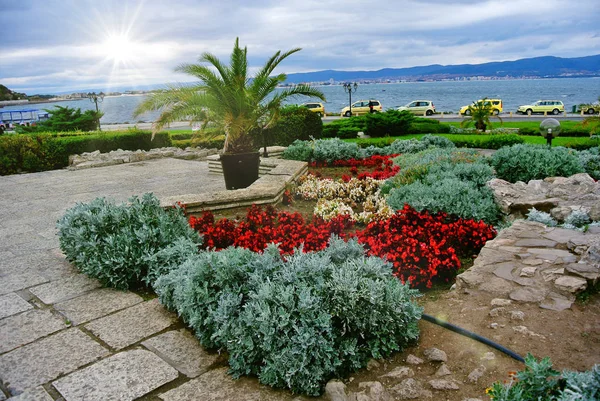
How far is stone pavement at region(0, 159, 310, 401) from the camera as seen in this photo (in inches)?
96.6

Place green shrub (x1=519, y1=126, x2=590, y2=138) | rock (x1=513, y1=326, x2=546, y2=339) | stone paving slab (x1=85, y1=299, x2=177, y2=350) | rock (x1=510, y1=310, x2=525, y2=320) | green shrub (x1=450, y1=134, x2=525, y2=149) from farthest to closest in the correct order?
green shrub (x1=519, y1=126, x2=590, y2=138) < green shrub (x1=450, y1=134, x2=525, y2=149) < stone paving slab (x1=85, y1=299, x2=177, y2=350) < rock (x1=510, y1=310, x2=525, y2=320) < rock (x1=513, y1=326, x2=546, y2=339)

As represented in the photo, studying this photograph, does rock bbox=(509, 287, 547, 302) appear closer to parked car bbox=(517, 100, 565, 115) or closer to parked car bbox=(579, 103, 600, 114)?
parked car bbox=(579, 103, 600, 114)

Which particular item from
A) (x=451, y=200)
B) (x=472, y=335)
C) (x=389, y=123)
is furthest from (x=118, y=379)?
(x=389, y=123)

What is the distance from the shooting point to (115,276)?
3.80 metres

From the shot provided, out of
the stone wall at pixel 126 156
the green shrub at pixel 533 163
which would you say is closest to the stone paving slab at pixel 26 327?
the green shrub at pixel 533 163

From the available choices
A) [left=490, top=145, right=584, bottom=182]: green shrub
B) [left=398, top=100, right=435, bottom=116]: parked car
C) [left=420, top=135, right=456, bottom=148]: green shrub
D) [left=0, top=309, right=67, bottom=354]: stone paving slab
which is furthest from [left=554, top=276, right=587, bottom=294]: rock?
[left=398, top=100, right=435, bottom=116]: parked car

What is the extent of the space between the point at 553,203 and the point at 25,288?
17.7 feet

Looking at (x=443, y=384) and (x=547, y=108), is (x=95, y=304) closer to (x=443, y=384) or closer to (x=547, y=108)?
(x=443, y=384)

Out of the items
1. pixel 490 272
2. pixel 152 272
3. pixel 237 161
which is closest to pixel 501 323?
pixel 490 272

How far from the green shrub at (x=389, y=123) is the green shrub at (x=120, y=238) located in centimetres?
1451

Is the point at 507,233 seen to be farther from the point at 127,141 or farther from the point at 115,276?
the point at 127,141

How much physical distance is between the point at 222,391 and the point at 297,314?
1.91ft

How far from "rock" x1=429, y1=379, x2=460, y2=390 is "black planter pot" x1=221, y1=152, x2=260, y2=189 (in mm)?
5993

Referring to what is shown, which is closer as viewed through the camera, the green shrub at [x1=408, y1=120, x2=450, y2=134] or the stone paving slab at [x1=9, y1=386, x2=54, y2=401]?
the stone paving slab at [x1=9, y1=386, x2=54, y2=401]
